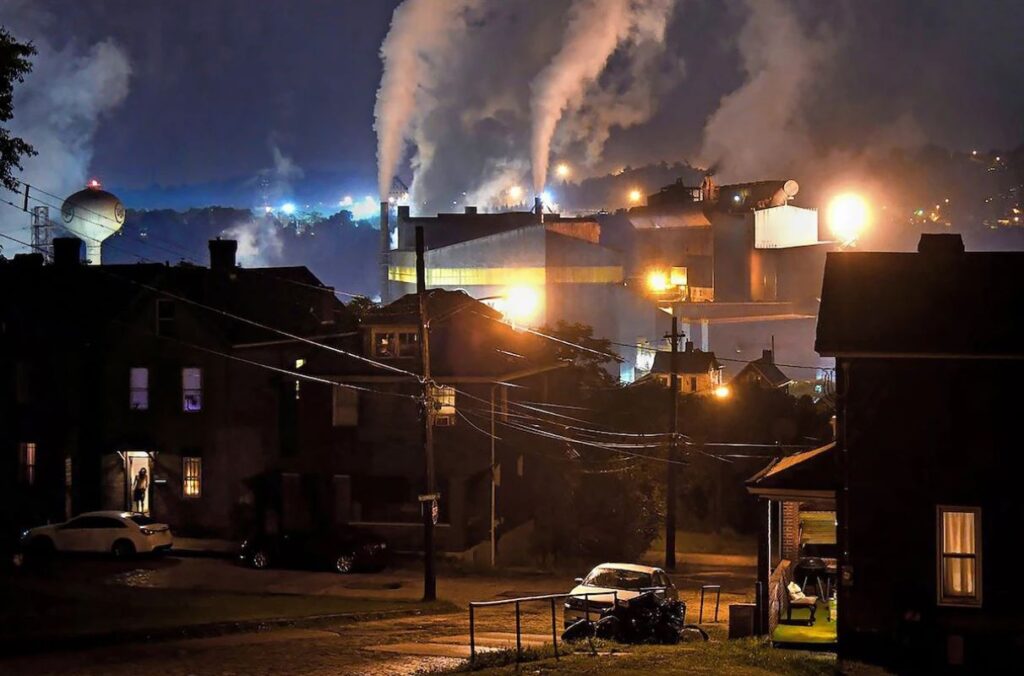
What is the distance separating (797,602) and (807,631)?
1.18m

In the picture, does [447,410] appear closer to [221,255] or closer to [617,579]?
[221,255]

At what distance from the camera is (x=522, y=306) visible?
8519 cm

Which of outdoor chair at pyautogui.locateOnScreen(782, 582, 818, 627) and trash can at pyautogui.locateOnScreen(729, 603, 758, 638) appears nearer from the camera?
trash can at pyautogui.locateOnScreen(729, 603, 758, 638)

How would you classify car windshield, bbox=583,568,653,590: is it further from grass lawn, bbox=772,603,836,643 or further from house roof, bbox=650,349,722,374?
house roof, bbox=650,349,722,374

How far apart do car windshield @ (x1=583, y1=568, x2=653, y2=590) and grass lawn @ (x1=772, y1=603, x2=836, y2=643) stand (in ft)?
12.0

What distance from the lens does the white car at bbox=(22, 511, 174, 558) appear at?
37.3 metres

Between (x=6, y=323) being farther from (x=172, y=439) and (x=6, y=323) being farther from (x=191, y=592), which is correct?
(x=191, y=592)

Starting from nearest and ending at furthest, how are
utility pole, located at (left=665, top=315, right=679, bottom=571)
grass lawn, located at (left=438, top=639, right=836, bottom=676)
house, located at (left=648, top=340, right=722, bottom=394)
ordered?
1. grass lawn, located at (left=438, top=639, right=836, bottom=676)
2. utility pole, located at (left=665, top=315, right=679, bottom=571)
3. house, located at (left=648, top=340, right=722, bottom=394)

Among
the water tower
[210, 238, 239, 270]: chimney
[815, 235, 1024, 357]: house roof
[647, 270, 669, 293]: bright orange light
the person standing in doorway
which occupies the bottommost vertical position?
the person standing in doorway

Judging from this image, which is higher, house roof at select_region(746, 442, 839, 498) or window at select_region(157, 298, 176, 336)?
window at select_region(157, 298, 176, 336)

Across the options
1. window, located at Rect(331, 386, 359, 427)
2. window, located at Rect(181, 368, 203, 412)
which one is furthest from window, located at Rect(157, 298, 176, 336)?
window, located at Rect(331, 386, 359, 427)

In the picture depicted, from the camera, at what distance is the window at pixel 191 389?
4253 cm

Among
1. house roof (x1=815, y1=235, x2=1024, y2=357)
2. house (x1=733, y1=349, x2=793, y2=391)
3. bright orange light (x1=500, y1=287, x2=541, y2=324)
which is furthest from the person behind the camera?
bright orange light (x1=500, y1=287, x2=541, y2=324)

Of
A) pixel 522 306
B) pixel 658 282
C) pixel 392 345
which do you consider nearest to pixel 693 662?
pixel 392 345
